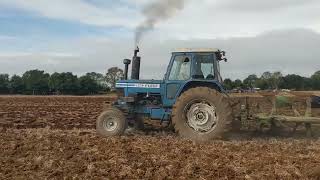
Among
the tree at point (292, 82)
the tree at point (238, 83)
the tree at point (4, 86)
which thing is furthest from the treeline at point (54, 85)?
the tree at point (238, 83)

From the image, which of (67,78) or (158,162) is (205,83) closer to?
(158,162)

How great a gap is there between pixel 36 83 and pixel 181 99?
284 ft

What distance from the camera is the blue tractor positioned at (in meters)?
12.9

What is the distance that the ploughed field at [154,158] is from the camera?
8.58 meters

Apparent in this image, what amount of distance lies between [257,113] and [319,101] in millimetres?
1801

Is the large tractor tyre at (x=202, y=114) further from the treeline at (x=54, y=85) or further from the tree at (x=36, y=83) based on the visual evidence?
the tree at (x=36, y=83)

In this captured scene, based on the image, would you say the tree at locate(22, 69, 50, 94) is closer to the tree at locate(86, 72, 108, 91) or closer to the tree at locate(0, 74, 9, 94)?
the tree at locate(0, 74, 9, 94)

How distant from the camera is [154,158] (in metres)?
9.82

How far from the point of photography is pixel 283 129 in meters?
14.1

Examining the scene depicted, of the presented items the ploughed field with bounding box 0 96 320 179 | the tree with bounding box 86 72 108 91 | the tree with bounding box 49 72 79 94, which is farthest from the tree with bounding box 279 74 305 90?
the tree with bounding box 49 72 79 94

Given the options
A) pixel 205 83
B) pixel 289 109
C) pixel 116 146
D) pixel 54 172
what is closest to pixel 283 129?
pixel 289 109

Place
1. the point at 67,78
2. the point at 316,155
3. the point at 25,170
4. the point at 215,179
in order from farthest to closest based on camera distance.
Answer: the point at 67,78 < the point at 316,155 < the point at 25,170 < the point at 215,179

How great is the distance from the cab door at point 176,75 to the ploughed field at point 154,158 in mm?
1324

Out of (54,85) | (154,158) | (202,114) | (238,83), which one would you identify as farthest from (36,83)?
(154,158)
